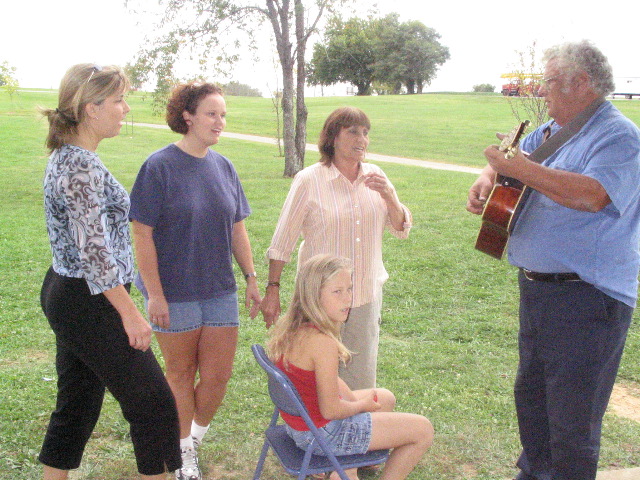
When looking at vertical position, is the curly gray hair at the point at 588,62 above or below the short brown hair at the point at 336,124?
above

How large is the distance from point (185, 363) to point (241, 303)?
3.11 meters

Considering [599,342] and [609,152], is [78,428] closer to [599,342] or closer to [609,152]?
[599,342]

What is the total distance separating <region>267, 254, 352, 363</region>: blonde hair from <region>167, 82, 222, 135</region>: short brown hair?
0.98 metres

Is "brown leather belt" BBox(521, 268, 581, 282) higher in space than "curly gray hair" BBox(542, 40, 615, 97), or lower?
lower

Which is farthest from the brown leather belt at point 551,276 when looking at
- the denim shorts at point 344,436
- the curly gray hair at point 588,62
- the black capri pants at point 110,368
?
the black capri pants at point 110,368

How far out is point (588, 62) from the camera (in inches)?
107

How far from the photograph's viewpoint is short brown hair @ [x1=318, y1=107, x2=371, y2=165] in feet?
11.3

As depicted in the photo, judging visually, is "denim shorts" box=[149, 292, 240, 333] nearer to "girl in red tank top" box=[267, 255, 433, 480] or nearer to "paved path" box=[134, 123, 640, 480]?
"girl in red tank top" box=[267, 255, 433, 480]

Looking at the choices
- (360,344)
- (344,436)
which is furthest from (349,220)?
(344,436)

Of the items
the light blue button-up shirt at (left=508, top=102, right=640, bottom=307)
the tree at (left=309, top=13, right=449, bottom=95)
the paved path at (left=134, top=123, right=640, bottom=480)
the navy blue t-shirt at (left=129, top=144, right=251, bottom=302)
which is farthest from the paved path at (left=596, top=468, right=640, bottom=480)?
the tree at (left=309, top=13, right=449, bottom=95)

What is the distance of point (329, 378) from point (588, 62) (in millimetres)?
1641

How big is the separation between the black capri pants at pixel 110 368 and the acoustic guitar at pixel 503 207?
5.35 feet

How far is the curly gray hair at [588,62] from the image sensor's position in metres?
2.72

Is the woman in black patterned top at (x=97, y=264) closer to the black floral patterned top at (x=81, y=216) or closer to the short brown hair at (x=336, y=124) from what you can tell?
the black floral patterned top at (x=81, y=216)
